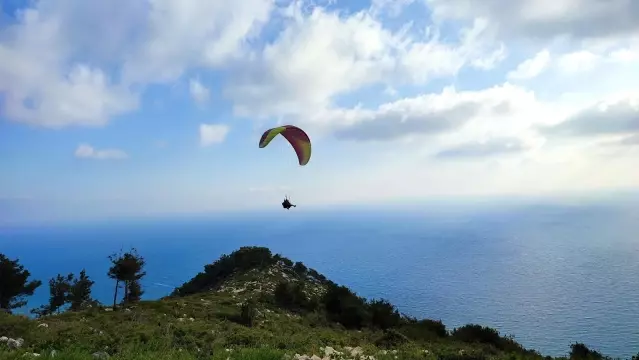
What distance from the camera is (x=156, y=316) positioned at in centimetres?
2325

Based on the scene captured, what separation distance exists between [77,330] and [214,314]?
10487 millimetres

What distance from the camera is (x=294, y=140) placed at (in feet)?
78.5

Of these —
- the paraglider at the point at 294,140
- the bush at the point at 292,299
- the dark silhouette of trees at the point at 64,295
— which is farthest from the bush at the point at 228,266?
the paraglider at the point at 294,140

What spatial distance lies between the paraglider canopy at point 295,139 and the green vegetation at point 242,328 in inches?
390

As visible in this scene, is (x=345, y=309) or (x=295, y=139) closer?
(x=295, y=139)

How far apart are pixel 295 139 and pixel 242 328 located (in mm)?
11152

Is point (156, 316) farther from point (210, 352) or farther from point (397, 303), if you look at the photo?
point (397, 303)

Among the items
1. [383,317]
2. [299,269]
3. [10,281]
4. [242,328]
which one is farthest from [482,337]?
[10,281]

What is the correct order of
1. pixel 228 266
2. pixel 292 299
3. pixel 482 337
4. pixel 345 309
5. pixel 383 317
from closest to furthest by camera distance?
pixel 482 337, pixel 345 309, pixel 383 317, pixel 292 299, pixel 228 266

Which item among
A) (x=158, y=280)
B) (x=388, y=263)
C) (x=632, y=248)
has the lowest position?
(x=158, y=280)

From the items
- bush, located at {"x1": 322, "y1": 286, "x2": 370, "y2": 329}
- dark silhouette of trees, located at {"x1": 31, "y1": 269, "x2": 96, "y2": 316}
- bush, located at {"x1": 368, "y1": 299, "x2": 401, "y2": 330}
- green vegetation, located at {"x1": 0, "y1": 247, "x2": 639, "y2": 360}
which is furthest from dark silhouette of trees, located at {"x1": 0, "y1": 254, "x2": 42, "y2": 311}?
bush, located at {"x1": 368, "y1": 299, "x2": 401, "y2": 330}

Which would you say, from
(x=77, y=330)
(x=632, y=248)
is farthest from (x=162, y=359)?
(x=632, y=248)

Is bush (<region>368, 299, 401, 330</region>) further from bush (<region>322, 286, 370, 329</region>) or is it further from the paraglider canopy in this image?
the paraglider canopy

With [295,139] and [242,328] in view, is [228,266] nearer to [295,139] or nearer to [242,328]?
[242,328]
